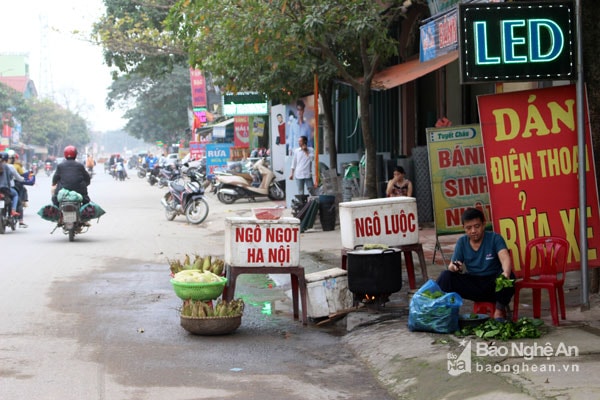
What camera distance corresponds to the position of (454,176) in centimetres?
1217

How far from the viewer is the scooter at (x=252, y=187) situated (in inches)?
1176

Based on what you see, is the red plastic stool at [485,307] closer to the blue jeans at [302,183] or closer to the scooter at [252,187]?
the blue jeans at [302,183]

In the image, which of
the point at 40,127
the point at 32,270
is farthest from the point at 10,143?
the point at 32,270

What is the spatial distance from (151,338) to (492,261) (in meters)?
3.16

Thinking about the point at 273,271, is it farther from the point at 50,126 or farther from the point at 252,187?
the point at 50,126

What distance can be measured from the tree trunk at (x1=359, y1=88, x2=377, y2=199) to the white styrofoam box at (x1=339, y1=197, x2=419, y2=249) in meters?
5.82

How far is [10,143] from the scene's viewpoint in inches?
3863

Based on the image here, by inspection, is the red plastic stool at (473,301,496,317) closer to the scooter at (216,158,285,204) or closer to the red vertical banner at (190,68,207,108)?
the scooter at (216,158,285,204)

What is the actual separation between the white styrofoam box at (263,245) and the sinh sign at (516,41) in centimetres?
231

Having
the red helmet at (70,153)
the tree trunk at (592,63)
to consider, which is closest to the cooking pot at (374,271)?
the tree trunk at (592,63)

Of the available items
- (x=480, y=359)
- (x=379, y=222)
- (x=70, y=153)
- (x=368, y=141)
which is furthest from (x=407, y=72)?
(x=480, y=359)

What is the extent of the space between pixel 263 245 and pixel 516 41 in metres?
3.05

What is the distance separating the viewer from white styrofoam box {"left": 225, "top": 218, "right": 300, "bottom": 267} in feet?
30.5

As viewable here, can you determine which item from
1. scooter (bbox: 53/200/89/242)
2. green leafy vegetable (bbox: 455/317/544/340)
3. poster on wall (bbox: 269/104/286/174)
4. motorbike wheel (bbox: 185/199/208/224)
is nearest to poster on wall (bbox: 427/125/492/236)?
green leafy vegetable (bbox: 455/317/544/340)
